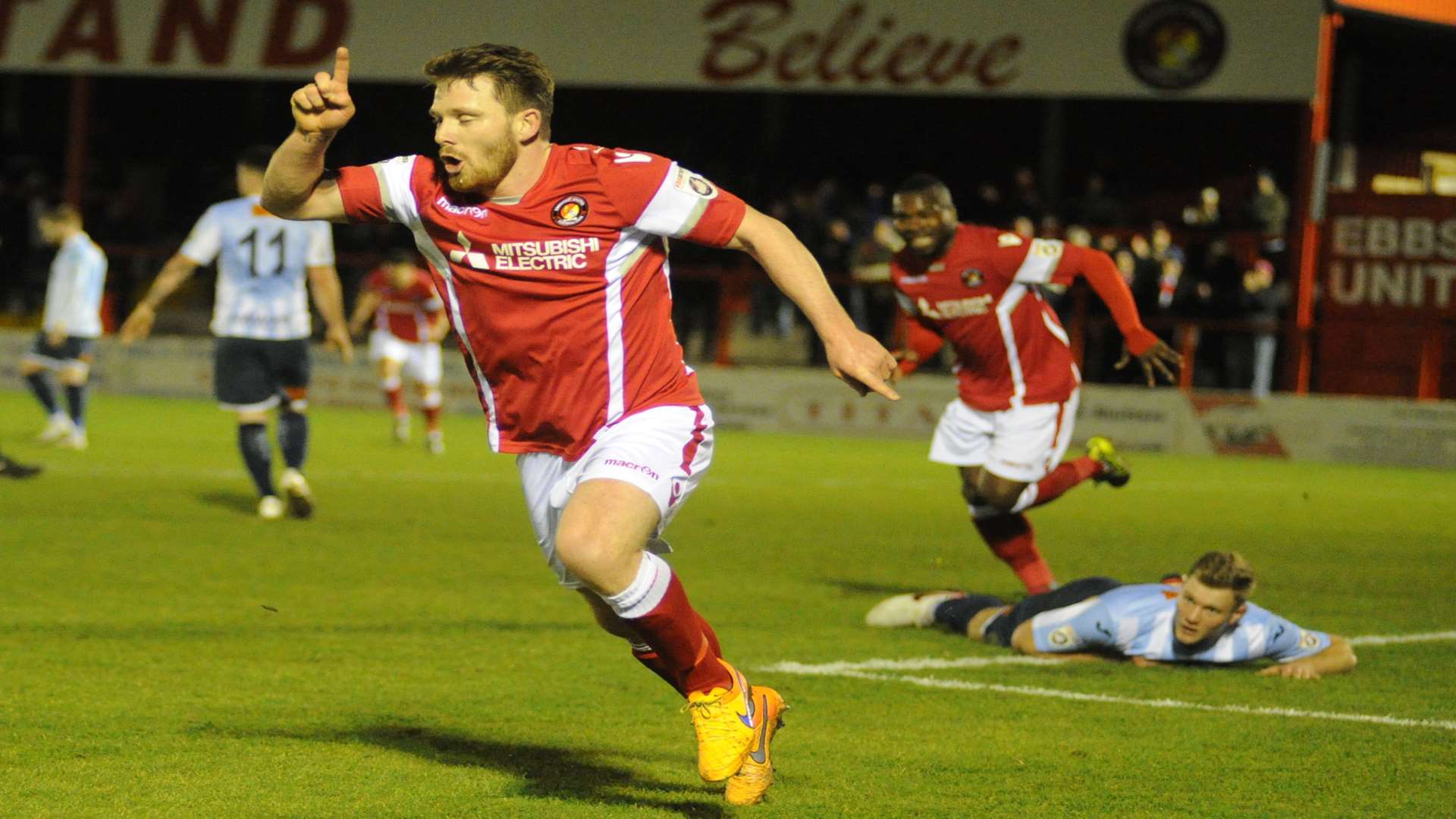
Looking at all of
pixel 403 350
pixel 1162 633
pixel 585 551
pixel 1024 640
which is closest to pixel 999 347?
pixel 1024 640

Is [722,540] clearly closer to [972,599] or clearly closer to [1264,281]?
[972,599]

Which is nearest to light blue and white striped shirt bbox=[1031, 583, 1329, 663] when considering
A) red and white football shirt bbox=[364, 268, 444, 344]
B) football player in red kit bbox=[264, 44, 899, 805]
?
football player in red kit bbox=[264, 44, 899, 805]

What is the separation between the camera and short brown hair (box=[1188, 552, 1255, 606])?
6.71 metres

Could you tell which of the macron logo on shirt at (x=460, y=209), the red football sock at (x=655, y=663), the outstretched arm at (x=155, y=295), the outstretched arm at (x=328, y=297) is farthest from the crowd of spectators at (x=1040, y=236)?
the macron logo on shirt at (x=460, y=209)

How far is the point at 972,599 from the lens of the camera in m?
7.94

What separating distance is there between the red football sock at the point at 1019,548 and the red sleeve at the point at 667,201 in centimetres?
427

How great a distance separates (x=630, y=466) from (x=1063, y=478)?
15.2 ft

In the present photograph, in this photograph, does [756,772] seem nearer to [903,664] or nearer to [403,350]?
[903,664]

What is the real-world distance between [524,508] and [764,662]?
18.7 feet

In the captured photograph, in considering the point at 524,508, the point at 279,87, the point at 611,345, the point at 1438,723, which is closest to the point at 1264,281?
the point at 524,508

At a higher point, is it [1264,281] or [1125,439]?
[1264,281]

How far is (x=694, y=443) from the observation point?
498 cm

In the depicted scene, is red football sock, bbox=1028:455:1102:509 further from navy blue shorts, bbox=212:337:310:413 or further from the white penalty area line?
navy blue shorts, bbox=212:337:310:413

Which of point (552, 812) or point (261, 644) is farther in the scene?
point (261, 644)
